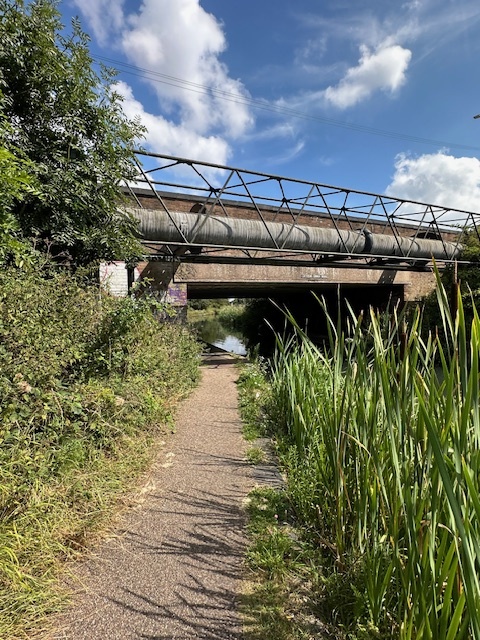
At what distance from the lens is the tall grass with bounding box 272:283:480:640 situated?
923 mm

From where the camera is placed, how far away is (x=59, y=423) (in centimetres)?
233

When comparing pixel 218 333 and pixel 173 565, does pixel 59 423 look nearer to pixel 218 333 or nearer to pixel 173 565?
pixel 173 565

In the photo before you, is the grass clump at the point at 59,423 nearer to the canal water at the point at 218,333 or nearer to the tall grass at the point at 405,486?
the tall grass at the point at 405,486

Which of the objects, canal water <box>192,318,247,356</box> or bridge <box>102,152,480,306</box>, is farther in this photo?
canal water <box>192,318,247,356</box>

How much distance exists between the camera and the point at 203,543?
82.6 inches

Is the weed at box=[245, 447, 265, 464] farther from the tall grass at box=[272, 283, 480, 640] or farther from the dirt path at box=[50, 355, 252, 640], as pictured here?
the tall grass at box=[272, 283, 480, 640]

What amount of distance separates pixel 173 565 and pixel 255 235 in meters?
6.05

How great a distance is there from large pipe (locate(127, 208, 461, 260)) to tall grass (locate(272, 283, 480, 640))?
4.61 meters

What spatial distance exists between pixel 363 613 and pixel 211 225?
19.8ft

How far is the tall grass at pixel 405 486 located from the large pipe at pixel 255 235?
4609mm

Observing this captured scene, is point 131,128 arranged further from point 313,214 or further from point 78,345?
point 313,214

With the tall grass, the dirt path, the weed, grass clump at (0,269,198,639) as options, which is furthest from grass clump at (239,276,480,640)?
grass clump at (0,269,198,639)

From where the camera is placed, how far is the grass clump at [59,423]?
5.46 ft

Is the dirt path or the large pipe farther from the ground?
the large pipe
